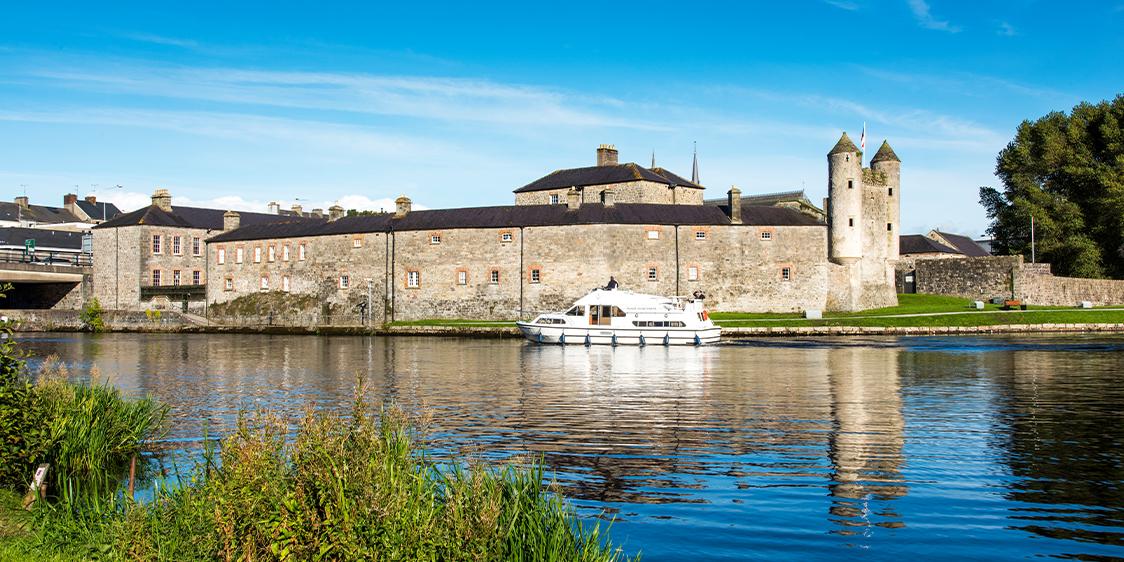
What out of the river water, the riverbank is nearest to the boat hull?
the river water

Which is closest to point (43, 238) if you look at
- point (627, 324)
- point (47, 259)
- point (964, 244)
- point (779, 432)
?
point (47, 259)

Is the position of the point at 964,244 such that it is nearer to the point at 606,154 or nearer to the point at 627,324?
the point at 606,154

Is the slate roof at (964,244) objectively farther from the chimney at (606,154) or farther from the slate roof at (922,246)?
the chimney at (606,154)

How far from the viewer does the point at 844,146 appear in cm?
5488

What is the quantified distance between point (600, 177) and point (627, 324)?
25379mm

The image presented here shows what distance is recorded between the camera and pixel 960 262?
6022 centimetres

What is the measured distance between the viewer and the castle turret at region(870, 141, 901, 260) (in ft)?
186

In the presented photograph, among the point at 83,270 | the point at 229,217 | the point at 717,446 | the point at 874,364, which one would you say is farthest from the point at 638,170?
the point at 717,446

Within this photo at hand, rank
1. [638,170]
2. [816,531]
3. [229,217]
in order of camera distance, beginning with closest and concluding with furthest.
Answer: [816,531], [638,170], [229,217]

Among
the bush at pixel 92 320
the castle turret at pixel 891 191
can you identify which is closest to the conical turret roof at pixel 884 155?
the castle turret at pixel 891 191

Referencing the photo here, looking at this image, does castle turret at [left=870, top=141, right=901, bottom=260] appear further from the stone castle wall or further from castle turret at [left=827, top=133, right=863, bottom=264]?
the stone castle wall

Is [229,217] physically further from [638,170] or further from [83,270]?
[638,170]

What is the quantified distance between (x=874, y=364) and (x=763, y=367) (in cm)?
387

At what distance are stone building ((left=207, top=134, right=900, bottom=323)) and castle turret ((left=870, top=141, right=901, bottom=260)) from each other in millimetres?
69
